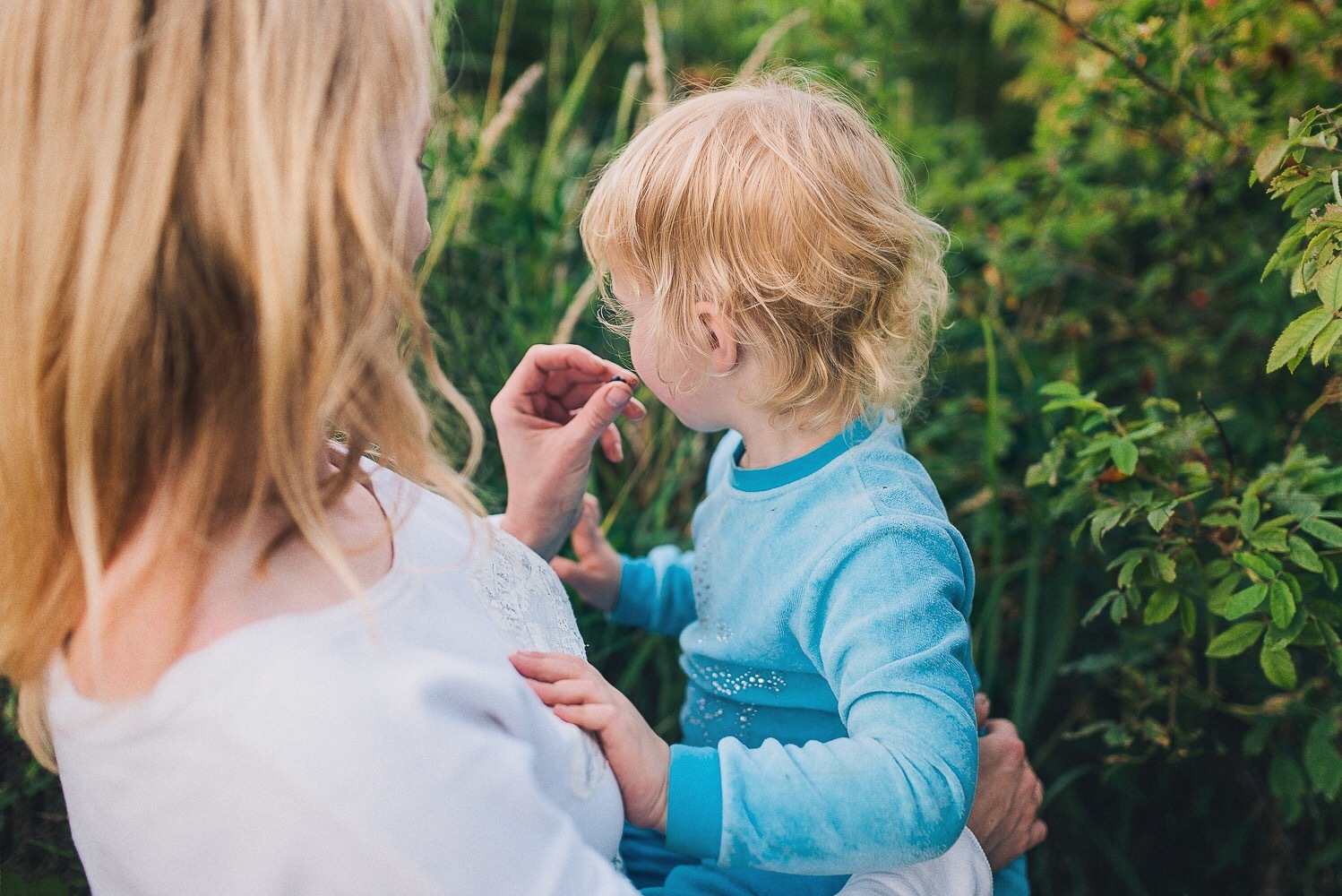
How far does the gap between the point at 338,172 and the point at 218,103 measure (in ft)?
0.34

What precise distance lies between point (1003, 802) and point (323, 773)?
0.98 meters

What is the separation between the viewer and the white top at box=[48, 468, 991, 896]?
783 mm

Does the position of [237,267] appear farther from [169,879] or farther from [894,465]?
[894,465]

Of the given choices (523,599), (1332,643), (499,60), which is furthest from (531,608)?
(499,60)

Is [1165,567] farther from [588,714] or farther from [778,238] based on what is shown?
[588,714]

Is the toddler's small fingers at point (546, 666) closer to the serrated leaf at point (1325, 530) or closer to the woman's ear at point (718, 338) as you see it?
the woman's ear at point (718, 338)

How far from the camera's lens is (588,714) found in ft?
3.38

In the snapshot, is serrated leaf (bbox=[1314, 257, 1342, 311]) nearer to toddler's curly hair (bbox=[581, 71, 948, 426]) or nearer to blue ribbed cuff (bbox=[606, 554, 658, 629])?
toddler's curly hair (bbox=[581, 71, 948, 426])

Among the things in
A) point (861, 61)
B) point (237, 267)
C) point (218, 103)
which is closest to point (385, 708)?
point (237, 267)

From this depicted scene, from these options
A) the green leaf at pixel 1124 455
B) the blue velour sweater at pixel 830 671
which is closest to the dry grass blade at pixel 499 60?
the blue velour sweater at pixel 830 671

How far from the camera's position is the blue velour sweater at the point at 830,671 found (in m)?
1.07

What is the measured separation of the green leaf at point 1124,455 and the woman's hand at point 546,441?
675 mm

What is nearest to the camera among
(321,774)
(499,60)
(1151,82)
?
(321,774)

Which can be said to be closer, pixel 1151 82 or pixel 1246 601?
pixel 1246 601
